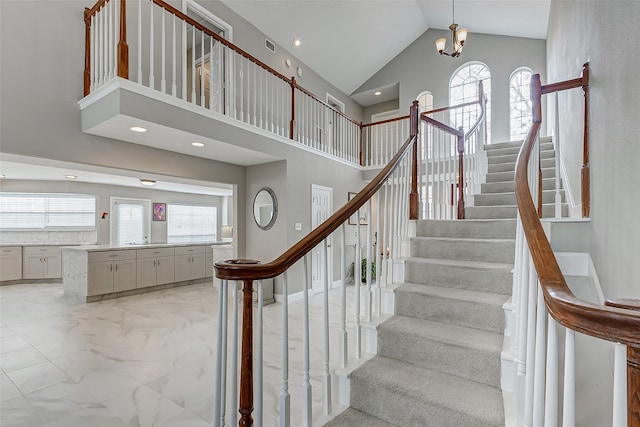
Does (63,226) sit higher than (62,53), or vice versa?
(62,53)

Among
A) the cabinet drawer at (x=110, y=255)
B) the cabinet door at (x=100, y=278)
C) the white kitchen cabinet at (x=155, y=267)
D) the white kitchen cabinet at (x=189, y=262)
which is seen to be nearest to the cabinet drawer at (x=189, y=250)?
the white kitchen cabinet at (x=189, y=262)

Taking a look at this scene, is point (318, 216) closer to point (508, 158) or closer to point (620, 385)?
point (508, 158)

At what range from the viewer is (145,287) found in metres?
5.98

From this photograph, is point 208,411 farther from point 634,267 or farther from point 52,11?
point 52,11

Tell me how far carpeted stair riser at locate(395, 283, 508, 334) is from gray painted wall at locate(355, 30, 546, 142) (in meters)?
5.77

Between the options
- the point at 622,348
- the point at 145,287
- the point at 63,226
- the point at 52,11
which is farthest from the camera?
the point at 63,226

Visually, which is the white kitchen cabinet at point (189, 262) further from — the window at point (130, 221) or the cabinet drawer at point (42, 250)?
the cabinet drawer at point (42, 250)

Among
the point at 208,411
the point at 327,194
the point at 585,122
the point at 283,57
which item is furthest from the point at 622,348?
the point at 283,57

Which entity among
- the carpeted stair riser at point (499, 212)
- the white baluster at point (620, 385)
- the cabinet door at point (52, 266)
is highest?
the carpeted stair riser at point (499, 212)

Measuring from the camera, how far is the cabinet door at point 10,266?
22.0 ft

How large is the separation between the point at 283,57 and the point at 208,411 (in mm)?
6157

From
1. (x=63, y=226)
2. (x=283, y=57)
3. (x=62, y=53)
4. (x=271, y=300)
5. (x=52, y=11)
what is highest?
(x=283, y=57)

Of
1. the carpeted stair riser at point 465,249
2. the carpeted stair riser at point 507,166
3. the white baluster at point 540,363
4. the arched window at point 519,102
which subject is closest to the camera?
the white baluster at point 540,363

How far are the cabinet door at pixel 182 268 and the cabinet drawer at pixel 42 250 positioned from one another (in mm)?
2937
